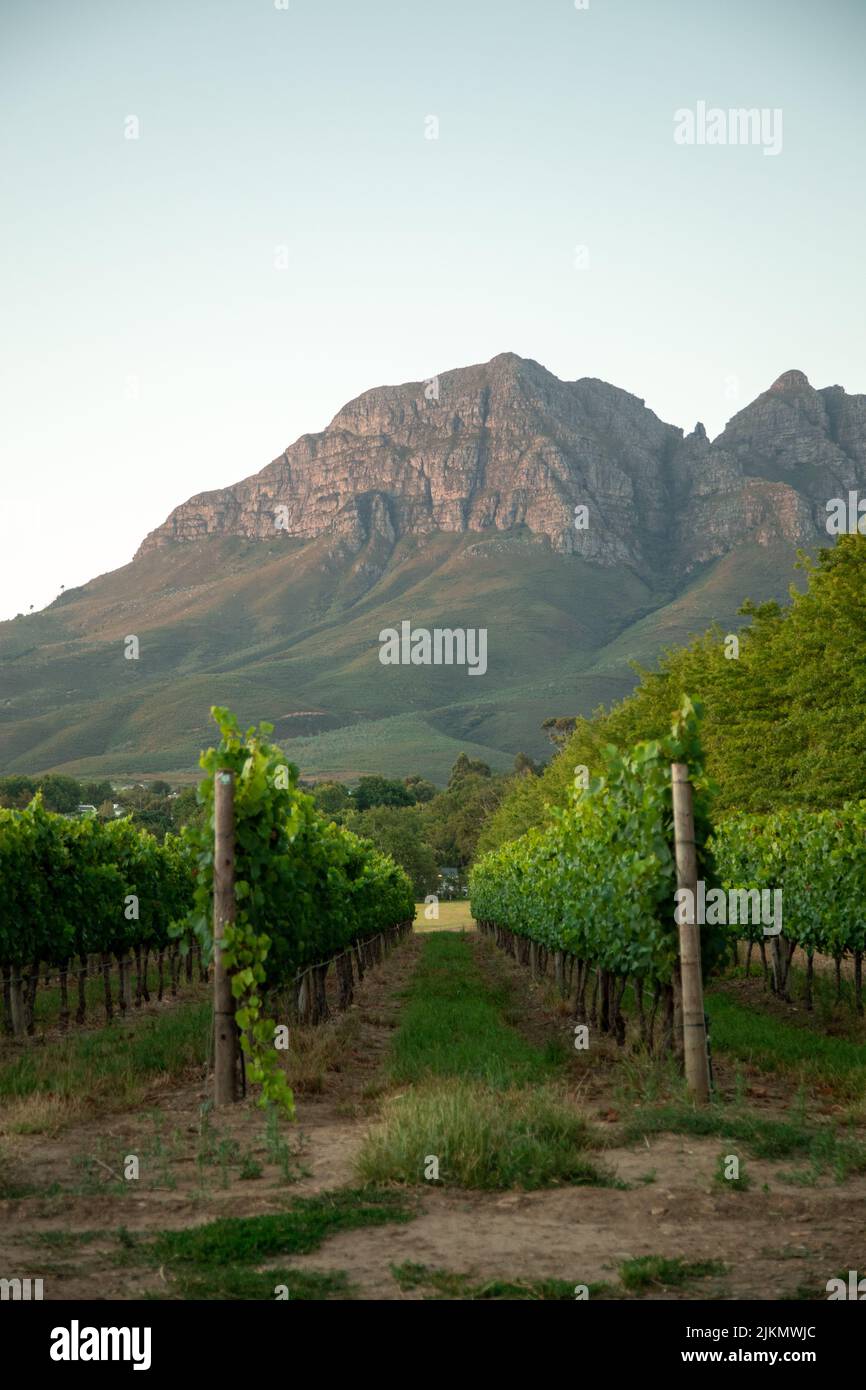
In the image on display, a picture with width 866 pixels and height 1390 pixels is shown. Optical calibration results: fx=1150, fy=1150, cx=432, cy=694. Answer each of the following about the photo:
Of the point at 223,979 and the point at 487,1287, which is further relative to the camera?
the point at 223,979

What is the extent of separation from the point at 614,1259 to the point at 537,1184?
1.49 m

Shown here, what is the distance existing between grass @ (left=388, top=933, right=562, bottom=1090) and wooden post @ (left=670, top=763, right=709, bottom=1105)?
4.16 ft

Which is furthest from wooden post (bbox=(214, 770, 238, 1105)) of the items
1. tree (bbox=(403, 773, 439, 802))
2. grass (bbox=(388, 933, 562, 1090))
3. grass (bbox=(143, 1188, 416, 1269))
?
tree (bbox=(403, 773, 439, 802))

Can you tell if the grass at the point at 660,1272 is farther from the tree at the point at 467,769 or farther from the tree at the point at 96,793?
the tree at the point at 467,769

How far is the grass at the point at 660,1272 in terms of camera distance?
17.3 feet

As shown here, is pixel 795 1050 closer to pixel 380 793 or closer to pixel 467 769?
pixel 380 793

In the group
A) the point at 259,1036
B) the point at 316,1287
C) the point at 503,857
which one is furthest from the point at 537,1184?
the point at 503,857

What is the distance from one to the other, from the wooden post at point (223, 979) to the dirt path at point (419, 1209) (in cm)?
27

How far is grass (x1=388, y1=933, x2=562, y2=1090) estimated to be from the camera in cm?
1056

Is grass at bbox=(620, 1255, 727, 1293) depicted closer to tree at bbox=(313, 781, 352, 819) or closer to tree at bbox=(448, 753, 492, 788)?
tree at bbox=(313, 781, 352, 819)

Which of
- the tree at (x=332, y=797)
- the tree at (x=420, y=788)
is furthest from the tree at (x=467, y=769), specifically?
the tree at (x=332, y=797)

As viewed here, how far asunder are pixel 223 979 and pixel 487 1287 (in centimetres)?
521

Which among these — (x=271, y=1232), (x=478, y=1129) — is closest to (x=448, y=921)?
(x=478, y=1129)

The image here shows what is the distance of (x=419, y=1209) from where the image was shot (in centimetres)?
673
